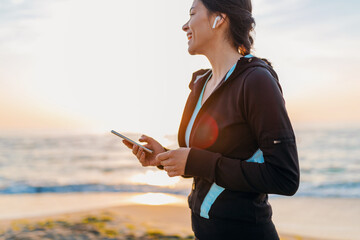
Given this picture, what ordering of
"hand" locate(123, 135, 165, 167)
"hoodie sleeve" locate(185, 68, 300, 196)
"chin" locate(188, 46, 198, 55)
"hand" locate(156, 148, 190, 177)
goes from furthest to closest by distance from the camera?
"hand" locate(123, 135, 165, 167), "chin" locate(188, 46, 198, 55), "hand" locate(156, 148, 190, 177), "hoodie sleeve" locate(185, 68, 300, 196)

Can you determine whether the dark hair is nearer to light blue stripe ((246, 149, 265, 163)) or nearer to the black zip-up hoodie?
the black zip-up hoodie

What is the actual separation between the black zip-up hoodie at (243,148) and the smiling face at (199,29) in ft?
0.83

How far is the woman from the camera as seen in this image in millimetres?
1435

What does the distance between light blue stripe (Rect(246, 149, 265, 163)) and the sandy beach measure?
4.48 meters

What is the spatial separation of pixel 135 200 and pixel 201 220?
349 inches

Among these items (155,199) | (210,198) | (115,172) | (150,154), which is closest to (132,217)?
(155,199)

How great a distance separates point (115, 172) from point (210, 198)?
16148mm

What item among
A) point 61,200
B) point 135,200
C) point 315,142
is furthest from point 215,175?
point 315,142

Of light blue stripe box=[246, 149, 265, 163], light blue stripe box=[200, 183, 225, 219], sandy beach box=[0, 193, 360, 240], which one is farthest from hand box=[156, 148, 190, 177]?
sandy beach box=[0, 193, 360, 240]

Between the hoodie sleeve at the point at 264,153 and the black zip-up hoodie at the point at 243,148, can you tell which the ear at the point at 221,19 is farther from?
the hoodie sleeve at the point at 264,153

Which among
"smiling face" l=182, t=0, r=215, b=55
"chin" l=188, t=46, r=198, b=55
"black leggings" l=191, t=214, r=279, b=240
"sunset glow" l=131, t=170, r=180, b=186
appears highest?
"smiling face" l=182, t=0, r=215, b=55

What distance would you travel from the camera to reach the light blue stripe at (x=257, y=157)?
151cm

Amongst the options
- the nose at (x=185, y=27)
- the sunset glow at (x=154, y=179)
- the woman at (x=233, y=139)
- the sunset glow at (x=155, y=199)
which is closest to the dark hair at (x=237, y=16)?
the woman at (x=233, y=139)

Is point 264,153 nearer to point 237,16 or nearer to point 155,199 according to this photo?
point 237,16
